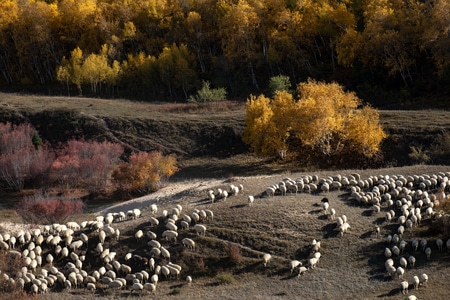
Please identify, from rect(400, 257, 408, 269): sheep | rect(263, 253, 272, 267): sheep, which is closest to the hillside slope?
rect(400, 257, 408, 269): sheep

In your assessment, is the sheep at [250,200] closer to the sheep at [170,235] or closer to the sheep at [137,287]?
the sheep at [170,235]

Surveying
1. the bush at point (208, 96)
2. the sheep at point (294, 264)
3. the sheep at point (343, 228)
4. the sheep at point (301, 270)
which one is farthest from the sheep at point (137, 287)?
the bush at point (208, 96)

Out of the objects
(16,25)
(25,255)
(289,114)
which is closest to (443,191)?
(289,114)

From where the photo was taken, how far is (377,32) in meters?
69.2

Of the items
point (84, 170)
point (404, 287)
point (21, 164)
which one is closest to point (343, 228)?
point (404, 287)

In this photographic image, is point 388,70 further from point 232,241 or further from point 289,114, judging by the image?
point 232,241

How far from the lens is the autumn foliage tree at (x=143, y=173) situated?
48.8 meters

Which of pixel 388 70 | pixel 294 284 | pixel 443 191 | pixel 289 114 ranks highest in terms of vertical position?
pixel 388 70

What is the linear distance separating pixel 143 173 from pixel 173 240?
1841 cm

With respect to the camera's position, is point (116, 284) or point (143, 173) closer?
point (116, 284)

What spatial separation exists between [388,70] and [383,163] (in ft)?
78.4

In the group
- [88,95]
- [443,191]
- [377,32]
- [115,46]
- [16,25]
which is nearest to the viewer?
[443,191]

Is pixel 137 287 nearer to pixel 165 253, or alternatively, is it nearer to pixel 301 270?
pixel 165 253

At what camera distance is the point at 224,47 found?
8712 centimetres
